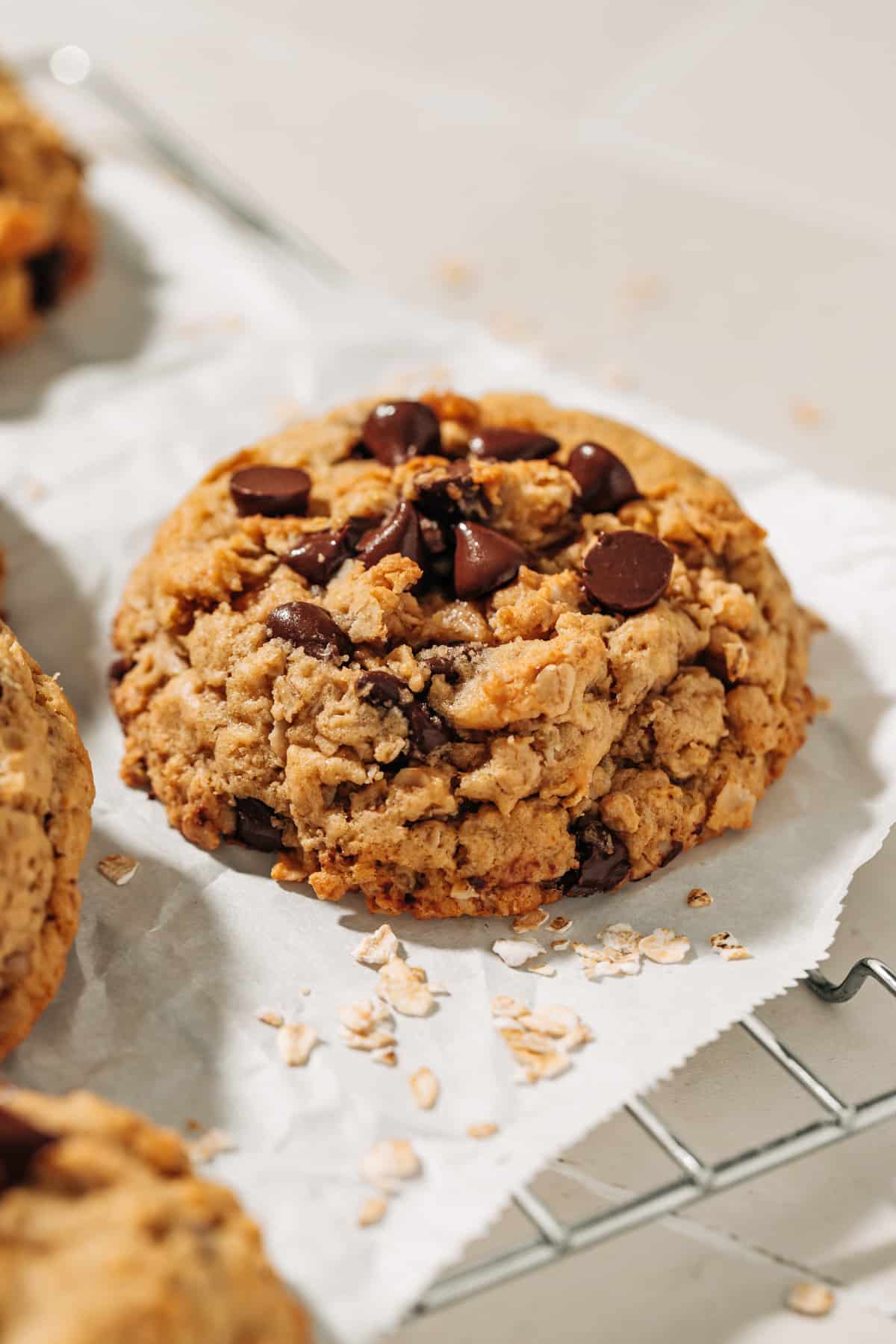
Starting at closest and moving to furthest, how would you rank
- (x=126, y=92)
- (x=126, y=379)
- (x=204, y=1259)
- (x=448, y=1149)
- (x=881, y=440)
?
(x=204, y=1259), (x=448, y=1149), (x=126, y=379), (x=881, y=440), (x=126, y=92)

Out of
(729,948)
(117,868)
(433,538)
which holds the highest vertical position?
(433,538)

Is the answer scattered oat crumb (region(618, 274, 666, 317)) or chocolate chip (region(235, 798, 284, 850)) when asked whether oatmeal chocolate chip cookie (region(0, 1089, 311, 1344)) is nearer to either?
chocolate chip (region(235, 798, 284, 850))

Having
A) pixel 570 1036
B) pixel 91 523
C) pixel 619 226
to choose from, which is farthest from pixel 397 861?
pixel 619 226

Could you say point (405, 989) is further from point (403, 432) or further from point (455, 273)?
point (455, 273)

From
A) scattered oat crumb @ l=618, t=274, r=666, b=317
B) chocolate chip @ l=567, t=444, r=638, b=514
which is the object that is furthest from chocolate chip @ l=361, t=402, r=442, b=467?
scattered oat crumb @ l=618, t=274, r=666, b=317

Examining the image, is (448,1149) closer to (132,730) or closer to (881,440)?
(132,730)

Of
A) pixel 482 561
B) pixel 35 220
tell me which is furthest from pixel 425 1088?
pixel 35 220
